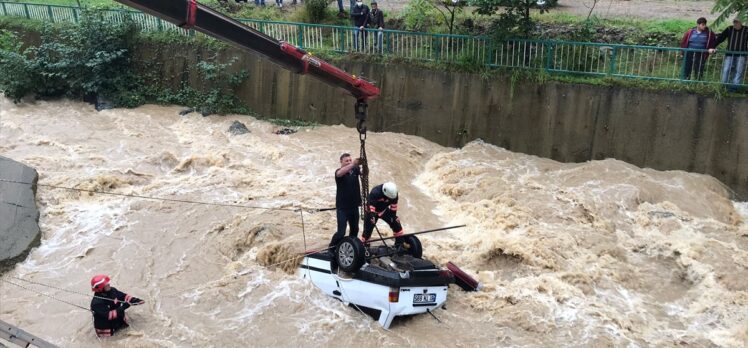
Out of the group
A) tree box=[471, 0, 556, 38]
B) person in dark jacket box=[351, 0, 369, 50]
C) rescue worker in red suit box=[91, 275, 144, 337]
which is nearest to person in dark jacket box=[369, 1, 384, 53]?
person in dark jacket box=[351, 0, 369, 50]

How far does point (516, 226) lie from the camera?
11023 mm

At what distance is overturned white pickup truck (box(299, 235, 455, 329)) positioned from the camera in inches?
314

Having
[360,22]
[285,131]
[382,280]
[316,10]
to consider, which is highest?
[316,10]

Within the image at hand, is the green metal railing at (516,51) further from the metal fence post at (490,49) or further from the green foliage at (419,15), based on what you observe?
the green foliage at (419,15)

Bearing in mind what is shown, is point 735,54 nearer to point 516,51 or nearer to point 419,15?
point 516,51

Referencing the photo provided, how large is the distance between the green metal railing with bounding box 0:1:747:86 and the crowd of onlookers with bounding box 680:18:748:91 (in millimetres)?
62

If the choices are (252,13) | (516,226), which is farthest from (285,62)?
(252,13)

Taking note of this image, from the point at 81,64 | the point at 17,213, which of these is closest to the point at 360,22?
the point at 81,64

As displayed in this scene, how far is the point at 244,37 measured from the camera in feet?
25.2

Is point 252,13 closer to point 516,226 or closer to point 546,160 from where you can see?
point 546,160

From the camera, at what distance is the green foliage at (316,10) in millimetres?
→ 19359

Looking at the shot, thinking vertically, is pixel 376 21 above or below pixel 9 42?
above

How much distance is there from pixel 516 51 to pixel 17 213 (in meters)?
11.2

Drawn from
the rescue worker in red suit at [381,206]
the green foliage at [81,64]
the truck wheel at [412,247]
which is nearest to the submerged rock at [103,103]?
the green foliage at [81,64]
